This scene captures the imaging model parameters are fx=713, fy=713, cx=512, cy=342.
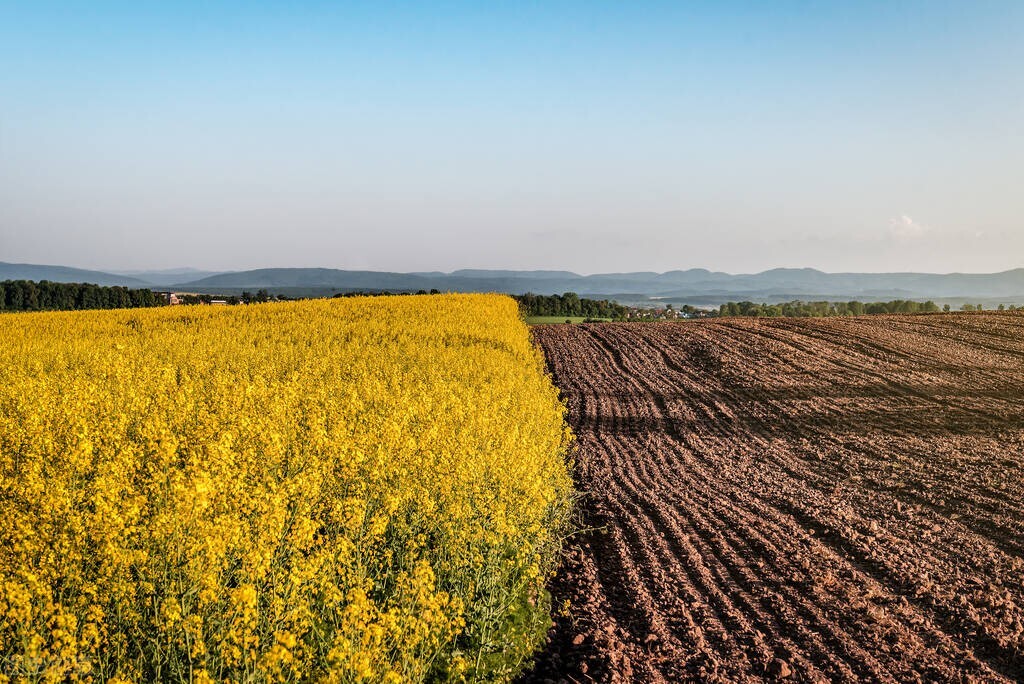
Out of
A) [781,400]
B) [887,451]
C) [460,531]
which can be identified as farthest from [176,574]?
[781,400]

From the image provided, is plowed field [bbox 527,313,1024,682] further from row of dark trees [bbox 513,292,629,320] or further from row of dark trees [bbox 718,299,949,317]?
row of dark trees [bbox 513,292,629,320]

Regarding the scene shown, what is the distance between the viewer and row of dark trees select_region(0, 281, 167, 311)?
40.5 meters

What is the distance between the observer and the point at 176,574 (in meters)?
4.83

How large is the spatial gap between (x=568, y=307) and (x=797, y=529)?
159 feet

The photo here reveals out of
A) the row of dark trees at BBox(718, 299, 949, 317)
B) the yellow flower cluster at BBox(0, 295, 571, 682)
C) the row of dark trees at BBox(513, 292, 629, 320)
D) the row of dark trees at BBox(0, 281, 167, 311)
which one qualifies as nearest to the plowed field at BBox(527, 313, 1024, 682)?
the yellow flower cluster at BBox(0, 295, 571, 682)

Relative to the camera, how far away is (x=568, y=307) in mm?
58906

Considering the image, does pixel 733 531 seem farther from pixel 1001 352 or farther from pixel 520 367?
pixel 1001 352

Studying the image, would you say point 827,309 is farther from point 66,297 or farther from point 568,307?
point 66,297

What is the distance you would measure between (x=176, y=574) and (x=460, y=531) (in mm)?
2477

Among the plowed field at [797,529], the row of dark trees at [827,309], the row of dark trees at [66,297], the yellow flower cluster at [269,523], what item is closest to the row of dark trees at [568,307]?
the row of dark trees at [827,309]

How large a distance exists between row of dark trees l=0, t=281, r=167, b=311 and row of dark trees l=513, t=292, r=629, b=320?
Answer: 27.2 m

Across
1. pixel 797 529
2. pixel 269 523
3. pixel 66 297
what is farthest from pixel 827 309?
pixel 269 523

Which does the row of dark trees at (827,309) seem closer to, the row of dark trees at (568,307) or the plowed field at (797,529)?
the row of dark trees at (568,307)

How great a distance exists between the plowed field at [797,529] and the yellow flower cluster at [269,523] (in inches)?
44.6
